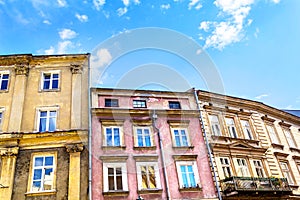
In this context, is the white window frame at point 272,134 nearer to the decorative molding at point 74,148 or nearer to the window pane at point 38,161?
the decorative molding at point 74,148

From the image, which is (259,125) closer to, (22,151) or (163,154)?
(163,154)

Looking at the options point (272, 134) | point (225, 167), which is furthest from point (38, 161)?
point (272, 134)

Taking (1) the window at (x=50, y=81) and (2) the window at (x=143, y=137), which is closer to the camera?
(2) the window at (x=143, y=137)

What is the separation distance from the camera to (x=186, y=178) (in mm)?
18047

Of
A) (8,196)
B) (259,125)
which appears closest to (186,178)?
(259,125)

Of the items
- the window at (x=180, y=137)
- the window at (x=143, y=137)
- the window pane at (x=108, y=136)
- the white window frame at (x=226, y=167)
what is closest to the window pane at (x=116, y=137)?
the window pane at (x=108, y=136)

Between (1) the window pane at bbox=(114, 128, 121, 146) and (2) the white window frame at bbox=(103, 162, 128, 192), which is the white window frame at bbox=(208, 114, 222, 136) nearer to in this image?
(1) the window pane at bbox=(114, 128, 121, 146)

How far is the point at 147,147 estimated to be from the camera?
18.4 m

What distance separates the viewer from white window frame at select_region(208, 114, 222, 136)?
20.7m

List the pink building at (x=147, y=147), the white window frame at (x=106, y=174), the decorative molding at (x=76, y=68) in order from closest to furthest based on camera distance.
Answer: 1. the white window frame at (x=106, y=174)
2. the pink building at (x=147, y=147)
3. the decorative molding at (x=76, y=68)

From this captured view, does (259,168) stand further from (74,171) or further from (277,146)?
(74,171)

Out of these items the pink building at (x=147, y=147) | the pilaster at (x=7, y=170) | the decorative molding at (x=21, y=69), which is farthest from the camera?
the decorative molding at (x=21, y=69)

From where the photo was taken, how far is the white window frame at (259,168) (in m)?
20.3

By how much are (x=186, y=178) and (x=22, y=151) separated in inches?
420
